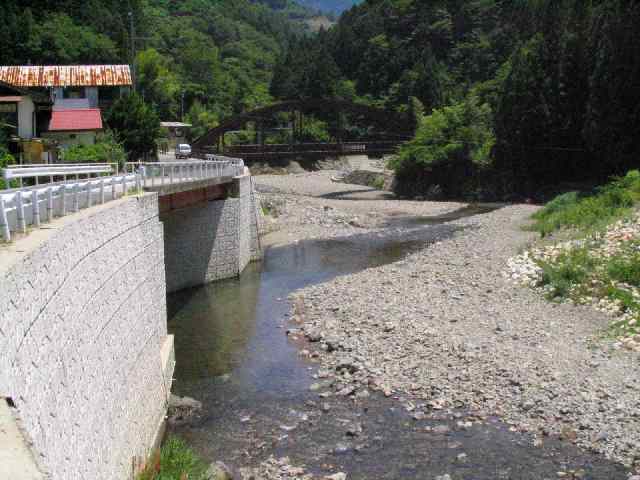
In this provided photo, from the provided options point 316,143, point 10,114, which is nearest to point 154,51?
point 316,143

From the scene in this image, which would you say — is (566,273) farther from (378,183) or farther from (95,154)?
(378,183)

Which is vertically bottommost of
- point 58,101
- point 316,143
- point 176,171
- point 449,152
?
point 176,171

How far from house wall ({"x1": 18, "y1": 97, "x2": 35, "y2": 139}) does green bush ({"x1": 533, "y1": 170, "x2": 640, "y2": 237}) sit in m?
27.1

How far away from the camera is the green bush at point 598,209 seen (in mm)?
34541

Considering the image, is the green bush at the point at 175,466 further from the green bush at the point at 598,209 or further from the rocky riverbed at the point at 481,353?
the green bush at the point at 598,209

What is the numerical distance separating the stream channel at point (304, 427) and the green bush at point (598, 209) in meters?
17.5

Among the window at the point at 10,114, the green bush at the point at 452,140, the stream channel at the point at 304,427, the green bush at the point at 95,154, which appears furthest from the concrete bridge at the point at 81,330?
the green bush at the point at 452,140

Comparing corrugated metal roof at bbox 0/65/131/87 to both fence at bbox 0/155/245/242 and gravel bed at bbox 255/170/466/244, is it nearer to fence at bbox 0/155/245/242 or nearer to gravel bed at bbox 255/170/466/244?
gravel bed at bbox 255/170/466/244

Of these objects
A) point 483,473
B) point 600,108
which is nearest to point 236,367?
point 483,473

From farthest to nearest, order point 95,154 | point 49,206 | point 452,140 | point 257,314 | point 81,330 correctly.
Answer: point 452,140 → point 95,154 → point 257,314 → point 49,206 → point 81,330

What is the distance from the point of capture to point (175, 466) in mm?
14094

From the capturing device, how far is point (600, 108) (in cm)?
5138

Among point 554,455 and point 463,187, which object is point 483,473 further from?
point 463,187

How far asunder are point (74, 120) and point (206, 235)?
1063cm
